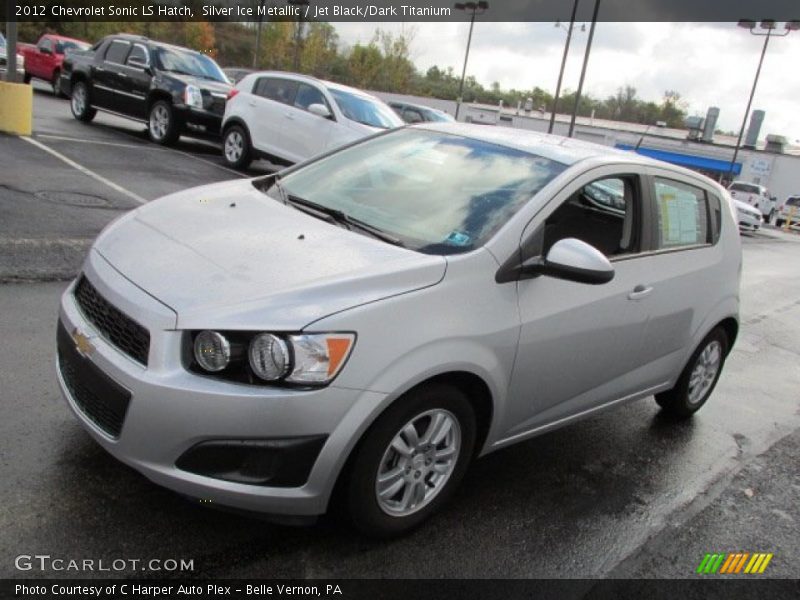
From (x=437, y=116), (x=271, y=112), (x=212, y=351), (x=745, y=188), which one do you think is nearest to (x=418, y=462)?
(x=212, y=351)

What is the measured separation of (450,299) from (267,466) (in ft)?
3.07

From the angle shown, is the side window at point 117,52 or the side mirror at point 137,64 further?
the side window at point 117,52

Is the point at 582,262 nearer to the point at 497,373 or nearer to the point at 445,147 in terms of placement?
the point at 497,373

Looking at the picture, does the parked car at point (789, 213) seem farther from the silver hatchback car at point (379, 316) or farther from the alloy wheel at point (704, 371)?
the silver hatchback car at point (379, 316)

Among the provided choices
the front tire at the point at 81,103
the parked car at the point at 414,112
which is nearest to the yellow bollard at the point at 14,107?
the front tire at the point at 81,103

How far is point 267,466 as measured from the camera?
2457mm

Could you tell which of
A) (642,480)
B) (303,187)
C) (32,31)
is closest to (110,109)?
(303,187)

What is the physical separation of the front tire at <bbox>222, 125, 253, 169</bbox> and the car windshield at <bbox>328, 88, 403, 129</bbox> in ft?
5.91

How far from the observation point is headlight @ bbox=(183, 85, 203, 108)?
41.1 feet

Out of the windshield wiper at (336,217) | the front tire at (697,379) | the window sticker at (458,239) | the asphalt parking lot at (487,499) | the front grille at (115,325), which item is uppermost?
the window sticker at (458,239)

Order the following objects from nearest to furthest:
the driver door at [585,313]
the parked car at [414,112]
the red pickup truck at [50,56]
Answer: the driver door at [585,313]
the parked car at [414,112]
the red pickup truck at [50,56]

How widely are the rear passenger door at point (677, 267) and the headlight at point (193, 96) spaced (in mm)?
10232

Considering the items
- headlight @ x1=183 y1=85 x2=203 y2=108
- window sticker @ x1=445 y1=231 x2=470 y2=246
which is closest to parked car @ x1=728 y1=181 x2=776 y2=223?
headlight @ x1=183 y1=85 x2=203 y2=108

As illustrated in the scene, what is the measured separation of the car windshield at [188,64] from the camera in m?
13.0
